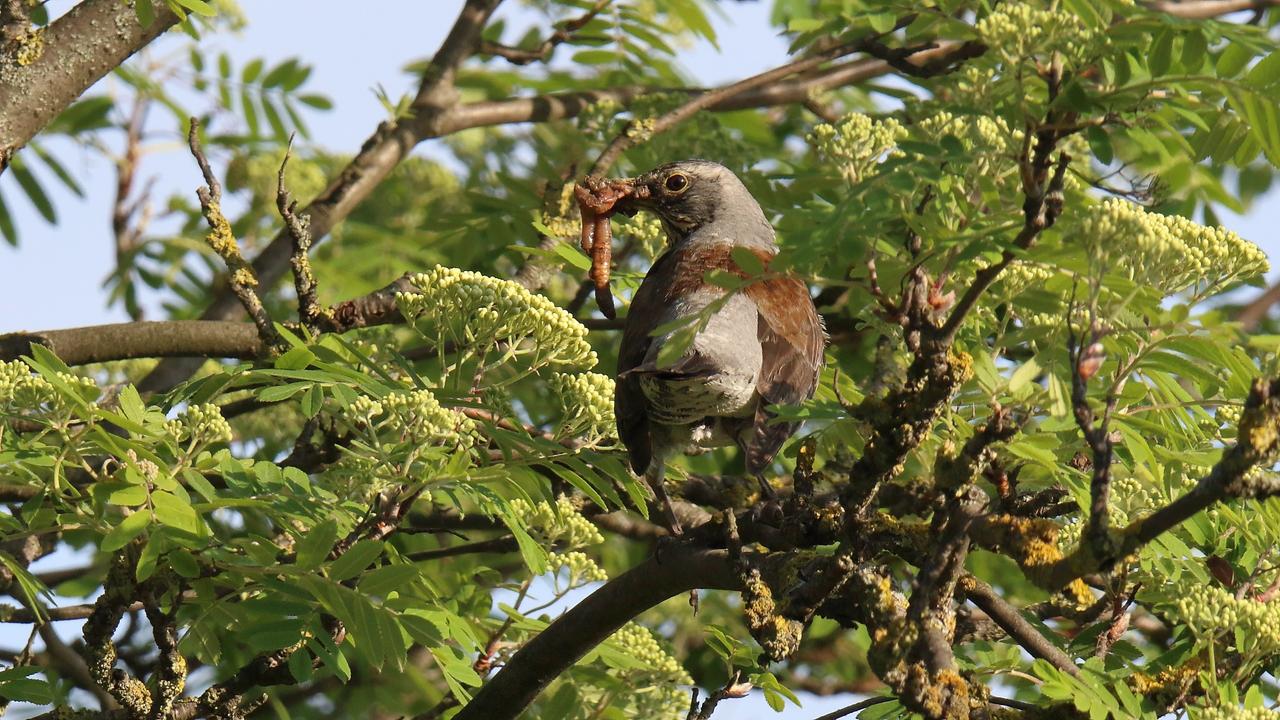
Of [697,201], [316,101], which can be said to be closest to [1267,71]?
[697,201]

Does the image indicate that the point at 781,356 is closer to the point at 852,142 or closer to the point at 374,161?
the point at 852,142

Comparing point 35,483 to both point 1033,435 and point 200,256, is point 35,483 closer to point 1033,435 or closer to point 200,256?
point 1033,435

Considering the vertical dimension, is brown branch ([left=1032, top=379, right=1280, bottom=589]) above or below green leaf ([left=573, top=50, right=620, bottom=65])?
below

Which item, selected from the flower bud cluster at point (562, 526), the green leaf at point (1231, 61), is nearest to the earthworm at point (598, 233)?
the flower bud cluster at point (562, 526)

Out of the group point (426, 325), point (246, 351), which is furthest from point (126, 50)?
point (426, 325)

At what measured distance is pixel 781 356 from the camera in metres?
4.81

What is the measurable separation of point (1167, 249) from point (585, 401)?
1.82m

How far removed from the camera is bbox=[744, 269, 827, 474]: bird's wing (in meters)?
4.57

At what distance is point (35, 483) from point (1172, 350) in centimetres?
311

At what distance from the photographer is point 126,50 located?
523 cm

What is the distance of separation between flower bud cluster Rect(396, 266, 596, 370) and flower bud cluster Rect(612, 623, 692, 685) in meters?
1.18

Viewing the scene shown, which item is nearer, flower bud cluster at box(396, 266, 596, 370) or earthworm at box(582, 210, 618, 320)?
flower bud cluster at box(396, 266, 596, 370)

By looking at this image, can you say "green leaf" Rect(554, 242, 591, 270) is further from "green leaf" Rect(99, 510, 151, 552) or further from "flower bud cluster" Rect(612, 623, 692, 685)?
"green leaf" Rect(99, 510, 151, 552)

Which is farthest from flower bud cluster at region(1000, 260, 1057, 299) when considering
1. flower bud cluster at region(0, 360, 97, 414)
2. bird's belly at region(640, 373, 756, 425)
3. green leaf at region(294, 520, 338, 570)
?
flower bud cluster at region(0, 360, 97, 414)
